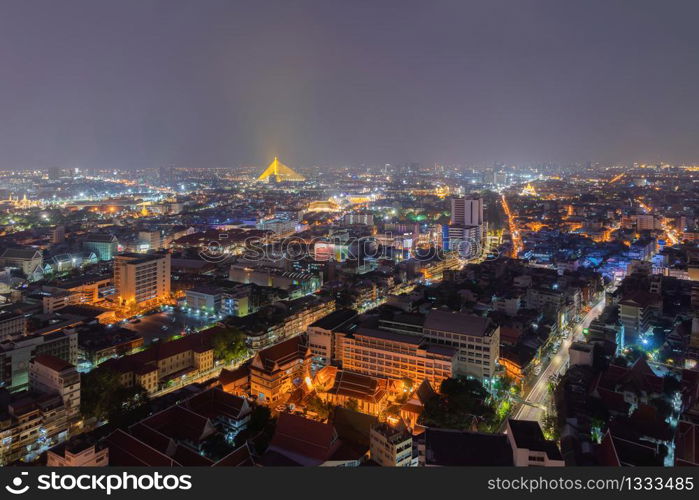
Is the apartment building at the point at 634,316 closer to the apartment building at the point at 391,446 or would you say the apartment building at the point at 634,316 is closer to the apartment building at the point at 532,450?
the apartment building at the point at 532,450

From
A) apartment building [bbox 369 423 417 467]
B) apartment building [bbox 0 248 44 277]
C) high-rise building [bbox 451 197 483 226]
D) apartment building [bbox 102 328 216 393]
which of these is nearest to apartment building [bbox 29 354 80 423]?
apartment building [bbox 102 328 216 393]

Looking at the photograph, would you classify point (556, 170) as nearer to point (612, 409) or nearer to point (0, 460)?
point (612, 409)

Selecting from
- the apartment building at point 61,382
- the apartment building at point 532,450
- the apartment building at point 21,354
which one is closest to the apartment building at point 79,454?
the apartment building at point 61,382

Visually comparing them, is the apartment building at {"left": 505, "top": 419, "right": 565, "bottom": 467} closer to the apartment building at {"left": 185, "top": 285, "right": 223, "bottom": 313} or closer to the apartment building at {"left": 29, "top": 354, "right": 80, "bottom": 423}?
the apartment building at {"left": 29, "top": 354, "right": 80, "bottom": 423}

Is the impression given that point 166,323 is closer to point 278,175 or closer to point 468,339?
point 468,339

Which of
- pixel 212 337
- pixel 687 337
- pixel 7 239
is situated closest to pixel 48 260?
pixel 7 239

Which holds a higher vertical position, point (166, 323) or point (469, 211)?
point (469, 211)

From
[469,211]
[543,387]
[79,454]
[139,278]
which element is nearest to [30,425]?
[79,454]
